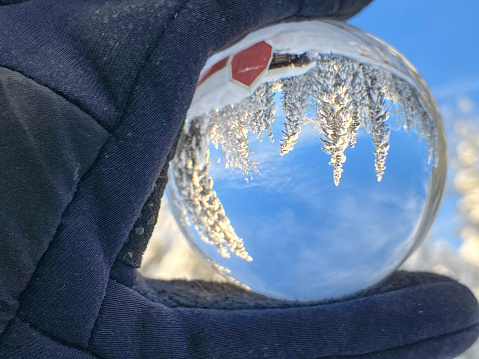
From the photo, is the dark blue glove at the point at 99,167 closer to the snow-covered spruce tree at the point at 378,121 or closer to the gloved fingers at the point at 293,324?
the gloved fingers at the point at 293,324

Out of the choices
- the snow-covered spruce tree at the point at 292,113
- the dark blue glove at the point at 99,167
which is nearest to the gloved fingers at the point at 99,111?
the dark blue glove at the point at 99,167

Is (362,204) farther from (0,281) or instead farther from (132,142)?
(0,281)

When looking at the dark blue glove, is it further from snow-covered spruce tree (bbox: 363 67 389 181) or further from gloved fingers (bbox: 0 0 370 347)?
snow-covered spruce tree (bbox: 363 67 389 181)

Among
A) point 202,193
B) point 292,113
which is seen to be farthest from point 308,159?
point 202,193

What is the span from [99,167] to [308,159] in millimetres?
230

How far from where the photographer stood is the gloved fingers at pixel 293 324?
0.50 meters

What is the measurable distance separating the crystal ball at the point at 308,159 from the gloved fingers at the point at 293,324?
0.13 ft

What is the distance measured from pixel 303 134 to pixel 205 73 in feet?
0.45

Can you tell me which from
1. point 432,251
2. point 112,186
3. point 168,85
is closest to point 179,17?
point 168,85

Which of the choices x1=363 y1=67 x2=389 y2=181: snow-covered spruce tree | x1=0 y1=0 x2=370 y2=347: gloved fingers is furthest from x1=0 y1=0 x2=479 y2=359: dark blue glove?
x1=363 y1=67 x2=389 y2=181: snow-covered spruce tree

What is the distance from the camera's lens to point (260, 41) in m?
0.59

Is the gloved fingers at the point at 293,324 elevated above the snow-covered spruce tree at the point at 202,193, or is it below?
below

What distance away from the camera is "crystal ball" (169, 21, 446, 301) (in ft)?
1.84

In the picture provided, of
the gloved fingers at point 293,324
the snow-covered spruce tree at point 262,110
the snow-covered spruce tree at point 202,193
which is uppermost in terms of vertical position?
the snow-covered spruce tree at point 262,110
